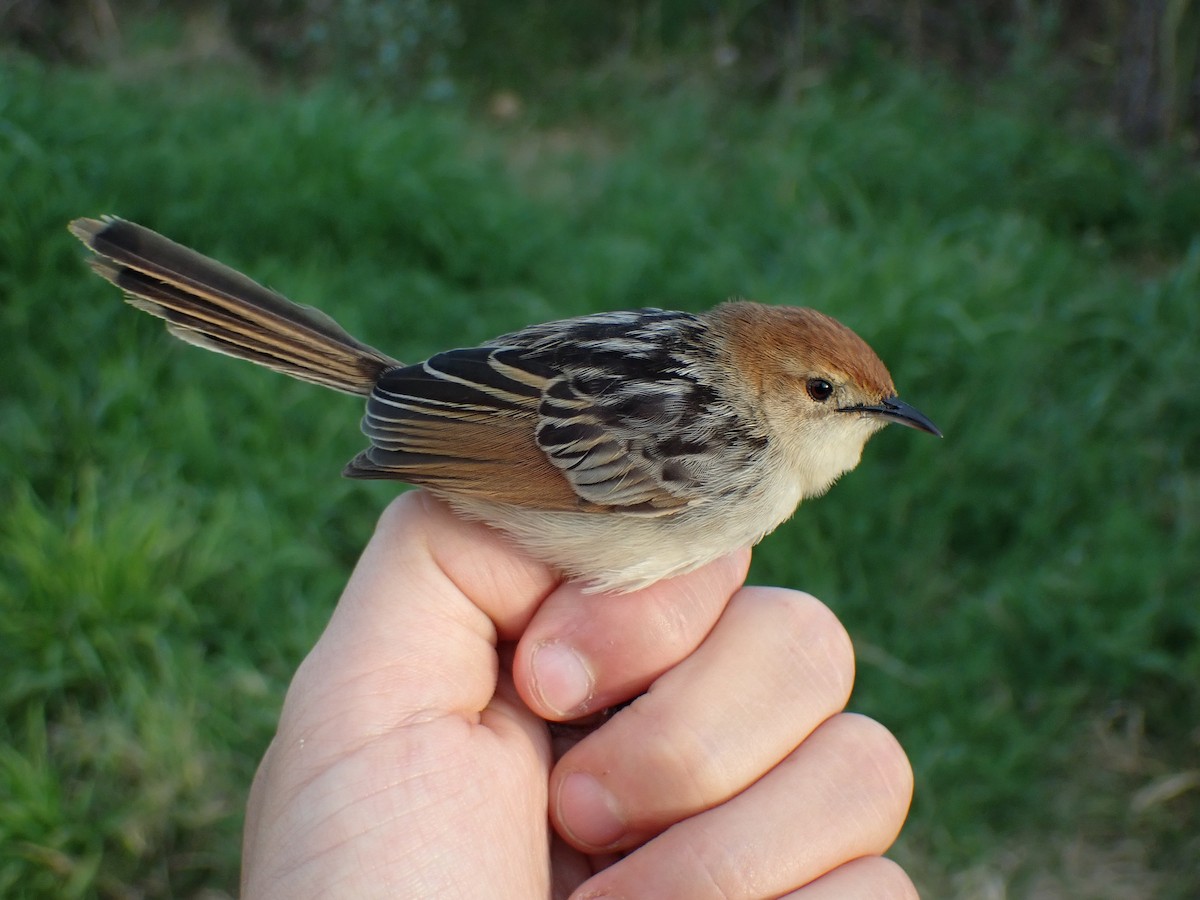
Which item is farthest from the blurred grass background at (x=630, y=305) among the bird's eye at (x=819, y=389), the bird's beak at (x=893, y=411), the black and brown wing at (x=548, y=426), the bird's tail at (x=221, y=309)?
the bird's eye at (x=819, y=389)

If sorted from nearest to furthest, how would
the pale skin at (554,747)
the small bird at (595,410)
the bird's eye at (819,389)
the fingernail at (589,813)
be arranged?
the pale skin at (554,747), the fingernail at (589,813), the small bird at (595,410), the bird's eye at (819,389)

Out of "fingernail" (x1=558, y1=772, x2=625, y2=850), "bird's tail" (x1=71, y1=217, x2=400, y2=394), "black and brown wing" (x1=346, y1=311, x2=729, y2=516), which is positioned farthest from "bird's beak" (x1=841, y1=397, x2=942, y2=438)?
"bird's tail" (x1=71, y1=217, x2=400, y2=394)

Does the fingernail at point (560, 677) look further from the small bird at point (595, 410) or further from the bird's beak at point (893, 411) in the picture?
the bird's beak at point (893, 411)

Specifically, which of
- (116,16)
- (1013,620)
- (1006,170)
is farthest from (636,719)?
(116,16)

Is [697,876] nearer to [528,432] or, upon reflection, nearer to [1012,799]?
[528,432]

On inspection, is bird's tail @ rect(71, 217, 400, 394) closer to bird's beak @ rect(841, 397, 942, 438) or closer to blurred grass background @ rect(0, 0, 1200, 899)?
bird's beak @ rect(841, 397, 942, 438)

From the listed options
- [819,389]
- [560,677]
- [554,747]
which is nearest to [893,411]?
[819,389]

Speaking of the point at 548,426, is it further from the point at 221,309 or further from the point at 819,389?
the point at 221,309
